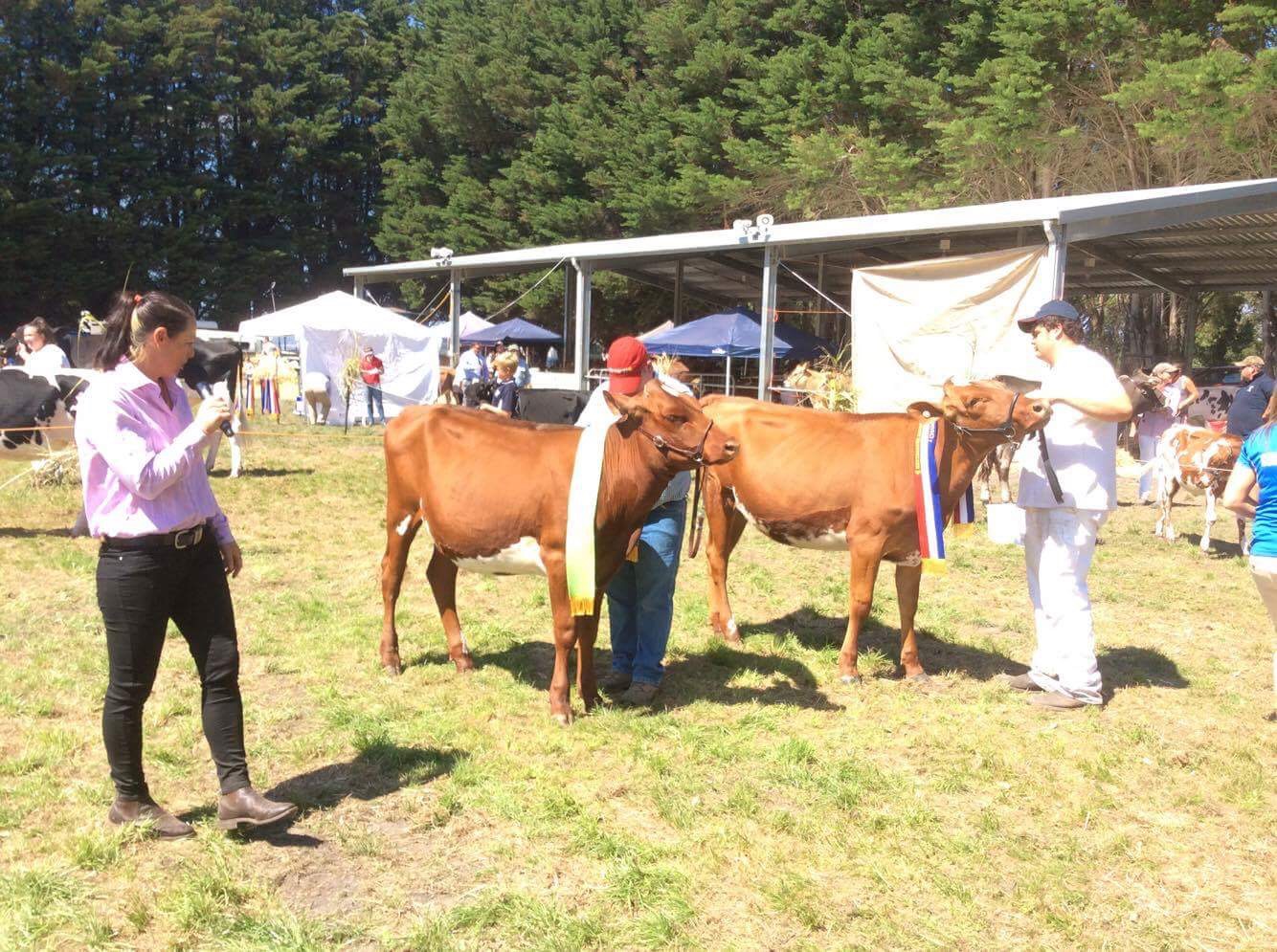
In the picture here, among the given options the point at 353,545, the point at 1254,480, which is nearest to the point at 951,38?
the point at 353,545

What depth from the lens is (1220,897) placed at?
381cm

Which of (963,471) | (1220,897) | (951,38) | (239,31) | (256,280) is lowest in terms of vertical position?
(1220,897)

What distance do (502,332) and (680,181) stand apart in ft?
23.7

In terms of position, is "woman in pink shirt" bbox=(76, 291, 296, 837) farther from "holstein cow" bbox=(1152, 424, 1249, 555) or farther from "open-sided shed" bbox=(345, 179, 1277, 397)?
"open-sided shed" bbox=(345, 179, 1277, 397)

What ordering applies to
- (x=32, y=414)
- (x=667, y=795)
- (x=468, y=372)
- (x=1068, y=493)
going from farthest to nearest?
(x=468, y=372) → (x=32, y=414) → (x=1068, y=493) → (x=667, y=795)

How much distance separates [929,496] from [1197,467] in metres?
6.47

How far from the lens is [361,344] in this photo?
23.1 metres

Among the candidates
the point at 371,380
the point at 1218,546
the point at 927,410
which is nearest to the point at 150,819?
the point at 927,410

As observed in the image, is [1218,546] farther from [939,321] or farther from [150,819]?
[150,819]

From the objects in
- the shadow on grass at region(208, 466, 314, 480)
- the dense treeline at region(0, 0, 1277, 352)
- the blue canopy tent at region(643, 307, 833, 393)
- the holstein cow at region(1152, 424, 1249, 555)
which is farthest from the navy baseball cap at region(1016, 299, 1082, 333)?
the dense treeline at region(0, 0, 1277, 352)

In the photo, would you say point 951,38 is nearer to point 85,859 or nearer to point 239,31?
point 85,859

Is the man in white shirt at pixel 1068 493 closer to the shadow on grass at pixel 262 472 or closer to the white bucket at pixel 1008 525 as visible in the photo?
the white bucket at pixel 1008 525

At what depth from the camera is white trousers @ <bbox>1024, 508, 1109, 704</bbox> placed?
558 cm

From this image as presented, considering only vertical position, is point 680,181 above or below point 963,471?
above
